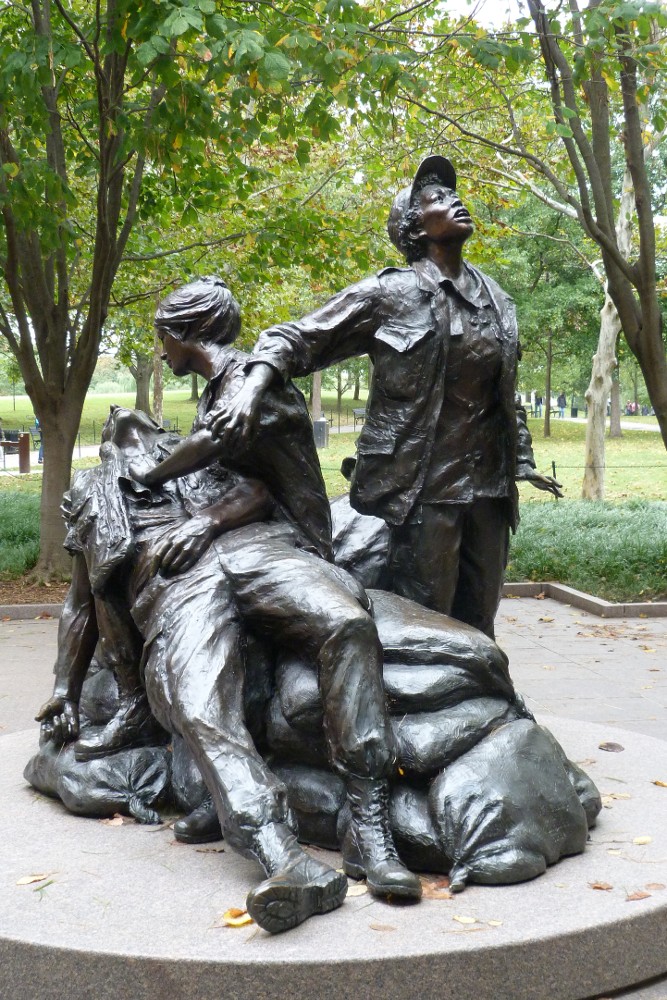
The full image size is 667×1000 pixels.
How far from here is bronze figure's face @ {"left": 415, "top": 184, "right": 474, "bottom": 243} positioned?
4.67m

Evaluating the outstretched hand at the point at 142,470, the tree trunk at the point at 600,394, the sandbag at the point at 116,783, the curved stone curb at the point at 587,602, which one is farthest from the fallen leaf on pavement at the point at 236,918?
the tree trunk at the point at 600,394

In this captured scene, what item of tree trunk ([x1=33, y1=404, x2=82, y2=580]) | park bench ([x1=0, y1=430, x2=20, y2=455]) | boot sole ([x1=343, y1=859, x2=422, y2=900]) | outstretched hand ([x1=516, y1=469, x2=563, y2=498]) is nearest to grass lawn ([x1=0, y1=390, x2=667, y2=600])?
tree trunk ([x1=33, y1=404, x2=82, y2=580])

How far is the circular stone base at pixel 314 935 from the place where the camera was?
2844 mm

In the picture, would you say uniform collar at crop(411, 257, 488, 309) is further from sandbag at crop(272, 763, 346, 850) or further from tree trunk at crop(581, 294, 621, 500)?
tree trunk at crop(581, 294, 621, 500)

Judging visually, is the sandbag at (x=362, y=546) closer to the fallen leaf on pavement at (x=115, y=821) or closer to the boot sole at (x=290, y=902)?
the fallen leaf on pavement at (x=115, y=821)

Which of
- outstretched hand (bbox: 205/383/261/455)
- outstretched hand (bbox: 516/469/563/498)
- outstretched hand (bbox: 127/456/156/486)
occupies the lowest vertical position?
outstretched hand (bbox: 516/469/563/498)

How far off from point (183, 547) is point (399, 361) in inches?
47.7

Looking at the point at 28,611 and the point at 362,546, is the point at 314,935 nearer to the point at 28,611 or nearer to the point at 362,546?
the point at 362,546

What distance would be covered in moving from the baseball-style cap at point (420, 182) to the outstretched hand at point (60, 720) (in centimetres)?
240

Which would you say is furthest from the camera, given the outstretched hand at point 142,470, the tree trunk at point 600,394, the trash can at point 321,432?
the trash can at point 321,432

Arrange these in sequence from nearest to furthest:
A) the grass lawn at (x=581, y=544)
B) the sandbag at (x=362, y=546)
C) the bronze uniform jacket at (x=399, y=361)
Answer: the bronze uniform jacket at (x=399, y=361) < the sandbag at (x=362, y=546) < the grass lawn at (x=581, y=544)

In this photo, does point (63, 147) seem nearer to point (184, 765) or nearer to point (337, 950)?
point (184, 765)

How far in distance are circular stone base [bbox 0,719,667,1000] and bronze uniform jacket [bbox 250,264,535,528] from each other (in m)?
1.69

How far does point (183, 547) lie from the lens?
418 cm
